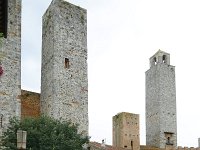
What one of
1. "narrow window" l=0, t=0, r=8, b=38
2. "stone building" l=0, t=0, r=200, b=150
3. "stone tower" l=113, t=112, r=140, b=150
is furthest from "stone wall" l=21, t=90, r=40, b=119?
"narrow window" l=0, t=0, r=8, b=38

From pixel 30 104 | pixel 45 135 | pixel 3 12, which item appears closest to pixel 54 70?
pixel 30 104

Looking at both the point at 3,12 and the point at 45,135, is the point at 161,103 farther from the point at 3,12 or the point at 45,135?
the point at 3,12

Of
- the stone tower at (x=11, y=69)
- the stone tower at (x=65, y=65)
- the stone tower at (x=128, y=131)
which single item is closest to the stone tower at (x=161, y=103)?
the stone tower at (x=128, y=131)

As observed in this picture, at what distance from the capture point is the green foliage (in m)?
27.8

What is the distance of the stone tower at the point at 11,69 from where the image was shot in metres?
32.3

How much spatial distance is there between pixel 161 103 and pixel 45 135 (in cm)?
2796

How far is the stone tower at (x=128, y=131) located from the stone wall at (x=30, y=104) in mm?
12599

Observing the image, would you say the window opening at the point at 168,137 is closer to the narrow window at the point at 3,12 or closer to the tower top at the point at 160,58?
the tower top at the point at 160,58

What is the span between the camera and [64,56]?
117 ft

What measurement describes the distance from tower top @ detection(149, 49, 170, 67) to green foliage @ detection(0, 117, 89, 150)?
28290 mm

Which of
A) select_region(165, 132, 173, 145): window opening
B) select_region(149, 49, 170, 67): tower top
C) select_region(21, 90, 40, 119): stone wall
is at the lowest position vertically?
select_region(165, 132, 173, 145): window opening

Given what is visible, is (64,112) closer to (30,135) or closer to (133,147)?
(30,135)

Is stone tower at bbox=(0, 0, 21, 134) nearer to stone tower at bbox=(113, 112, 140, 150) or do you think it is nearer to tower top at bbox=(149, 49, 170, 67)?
stone tower at bbox=(113, 112, 140, 150)

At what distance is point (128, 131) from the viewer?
47.8 metres
